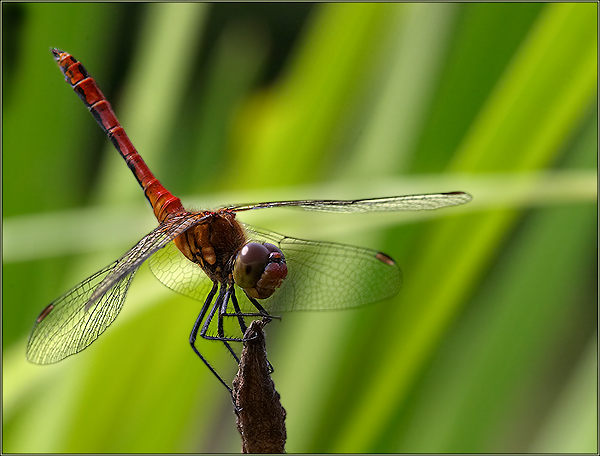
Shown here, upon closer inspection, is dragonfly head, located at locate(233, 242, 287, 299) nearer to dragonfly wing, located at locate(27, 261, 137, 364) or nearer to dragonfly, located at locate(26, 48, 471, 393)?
dragonfly, located at locate(26, 48, 471, 393)

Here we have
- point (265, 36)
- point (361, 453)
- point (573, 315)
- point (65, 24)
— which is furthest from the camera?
point (265, 36)

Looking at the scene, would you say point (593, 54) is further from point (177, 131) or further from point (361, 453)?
point (177, 131)

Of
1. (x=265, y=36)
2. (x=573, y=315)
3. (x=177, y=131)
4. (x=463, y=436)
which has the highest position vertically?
(x=265, y=36)

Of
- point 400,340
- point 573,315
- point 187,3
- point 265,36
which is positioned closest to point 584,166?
point 400,340

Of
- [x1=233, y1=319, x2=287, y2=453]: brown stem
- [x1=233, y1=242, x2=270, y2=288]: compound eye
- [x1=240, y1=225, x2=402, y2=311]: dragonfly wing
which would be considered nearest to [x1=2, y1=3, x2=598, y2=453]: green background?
[x1=240, y1=225, x2=402, y2=311]: dragonfly wing

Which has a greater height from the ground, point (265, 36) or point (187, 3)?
point (265, 36)

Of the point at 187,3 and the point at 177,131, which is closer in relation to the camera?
the point at 187,3

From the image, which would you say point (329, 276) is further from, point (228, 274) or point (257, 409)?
point (257, 409)
